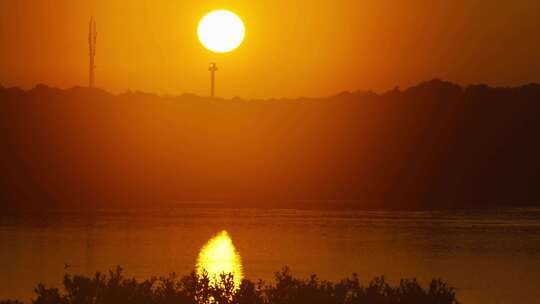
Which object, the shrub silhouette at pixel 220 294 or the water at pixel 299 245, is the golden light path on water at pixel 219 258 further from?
the shrub silhouette at pixel 220 294

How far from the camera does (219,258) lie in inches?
1505

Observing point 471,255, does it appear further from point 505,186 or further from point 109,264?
point 505,186

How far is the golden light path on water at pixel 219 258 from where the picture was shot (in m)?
33.4

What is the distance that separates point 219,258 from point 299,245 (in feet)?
18.4

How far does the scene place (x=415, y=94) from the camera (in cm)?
13275

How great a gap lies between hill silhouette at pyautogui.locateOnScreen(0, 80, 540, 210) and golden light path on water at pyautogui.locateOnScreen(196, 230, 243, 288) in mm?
35872

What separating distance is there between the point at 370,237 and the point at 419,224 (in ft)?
28.2

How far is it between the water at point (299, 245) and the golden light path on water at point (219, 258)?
397 mm

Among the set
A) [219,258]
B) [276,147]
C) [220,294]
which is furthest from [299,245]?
[276,147]

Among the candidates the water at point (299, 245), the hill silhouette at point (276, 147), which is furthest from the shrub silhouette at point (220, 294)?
the hill silhouette at point (276, 147)

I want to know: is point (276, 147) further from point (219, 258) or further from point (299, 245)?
point (219, 258)

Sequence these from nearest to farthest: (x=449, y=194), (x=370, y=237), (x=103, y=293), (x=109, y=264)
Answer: (x=103, y=293), (x=109, y=264), (x=370, y=237), (x=449, y=194)

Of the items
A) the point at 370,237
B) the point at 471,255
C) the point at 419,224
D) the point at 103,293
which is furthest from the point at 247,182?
the point at 103,293

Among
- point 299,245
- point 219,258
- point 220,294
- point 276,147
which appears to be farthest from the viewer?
point 276,147
